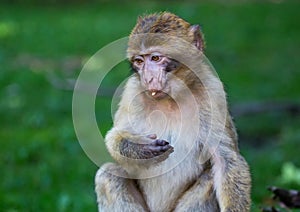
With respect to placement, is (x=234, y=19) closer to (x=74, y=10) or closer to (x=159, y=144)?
(x=74, y=10)

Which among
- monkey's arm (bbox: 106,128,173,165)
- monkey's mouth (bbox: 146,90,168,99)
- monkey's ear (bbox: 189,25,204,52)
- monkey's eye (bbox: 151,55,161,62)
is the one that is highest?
monkey's ear (bbox: 189,25,204,52)

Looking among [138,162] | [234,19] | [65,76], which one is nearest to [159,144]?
[138,162]

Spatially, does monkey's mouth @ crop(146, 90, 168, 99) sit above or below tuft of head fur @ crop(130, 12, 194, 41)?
below

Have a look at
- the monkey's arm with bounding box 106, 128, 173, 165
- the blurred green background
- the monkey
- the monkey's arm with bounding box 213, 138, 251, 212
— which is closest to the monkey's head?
the monkey

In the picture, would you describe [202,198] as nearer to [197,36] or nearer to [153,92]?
[153,92]

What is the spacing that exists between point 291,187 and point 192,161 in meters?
3.07

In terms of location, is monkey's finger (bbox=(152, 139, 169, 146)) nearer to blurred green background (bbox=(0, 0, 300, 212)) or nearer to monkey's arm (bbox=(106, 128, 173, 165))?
monkey's arm (bbox=(106, 128, 173, 165))

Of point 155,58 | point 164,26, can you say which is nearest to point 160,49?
point 155,58

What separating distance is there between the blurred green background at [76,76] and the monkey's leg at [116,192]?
181cm

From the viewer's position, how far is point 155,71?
17.9ft

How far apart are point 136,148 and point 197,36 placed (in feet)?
2.88

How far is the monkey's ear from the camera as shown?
5668 millimetres

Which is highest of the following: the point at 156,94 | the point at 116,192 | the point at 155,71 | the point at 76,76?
the point at 155,71

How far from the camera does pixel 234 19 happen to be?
18625mm
